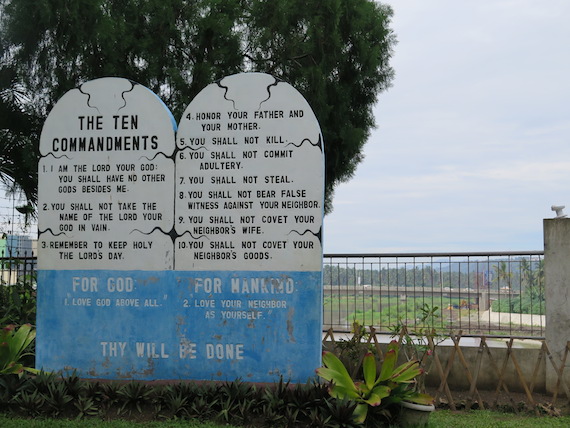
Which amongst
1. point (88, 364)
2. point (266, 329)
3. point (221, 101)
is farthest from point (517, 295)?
point (88, 364)

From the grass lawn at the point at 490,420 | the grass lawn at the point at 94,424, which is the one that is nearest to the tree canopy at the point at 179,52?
the grass lawn at the point at 490,420

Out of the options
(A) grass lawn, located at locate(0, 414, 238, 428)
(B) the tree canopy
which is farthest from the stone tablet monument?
(B) the tree canopy

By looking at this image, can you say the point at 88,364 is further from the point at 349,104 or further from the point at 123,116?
the point at 349,104

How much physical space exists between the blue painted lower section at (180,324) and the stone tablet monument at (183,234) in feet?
0.04

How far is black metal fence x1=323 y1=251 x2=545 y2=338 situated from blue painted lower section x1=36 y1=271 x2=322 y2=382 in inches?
127

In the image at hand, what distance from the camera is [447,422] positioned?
7.11 m

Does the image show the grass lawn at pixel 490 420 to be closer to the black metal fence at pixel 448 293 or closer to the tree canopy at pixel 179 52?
the black metal fence at pixel 448 293

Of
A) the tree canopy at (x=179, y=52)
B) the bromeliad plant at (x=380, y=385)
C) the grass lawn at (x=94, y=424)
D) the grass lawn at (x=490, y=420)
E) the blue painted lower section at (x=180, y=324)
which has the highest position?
the tree canopy at (x=179, y=52)

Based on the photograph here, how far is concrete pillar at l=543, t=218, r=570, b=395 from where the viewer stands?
8562 millimetres

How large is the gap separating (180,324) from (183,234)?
3.26ft

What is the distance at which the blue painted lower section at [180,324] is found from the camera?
6.66m

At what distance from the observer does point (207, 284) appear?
6.87 meters

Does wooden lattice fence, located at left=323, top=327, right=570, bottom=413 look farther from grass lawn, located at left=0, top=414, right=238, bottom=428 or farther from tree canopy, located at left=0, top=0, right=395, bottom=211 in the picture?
tree canopy, located at left=0, top=0, right=395, bottom=211

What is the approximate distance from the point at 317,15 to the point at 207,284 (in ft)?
34.5
